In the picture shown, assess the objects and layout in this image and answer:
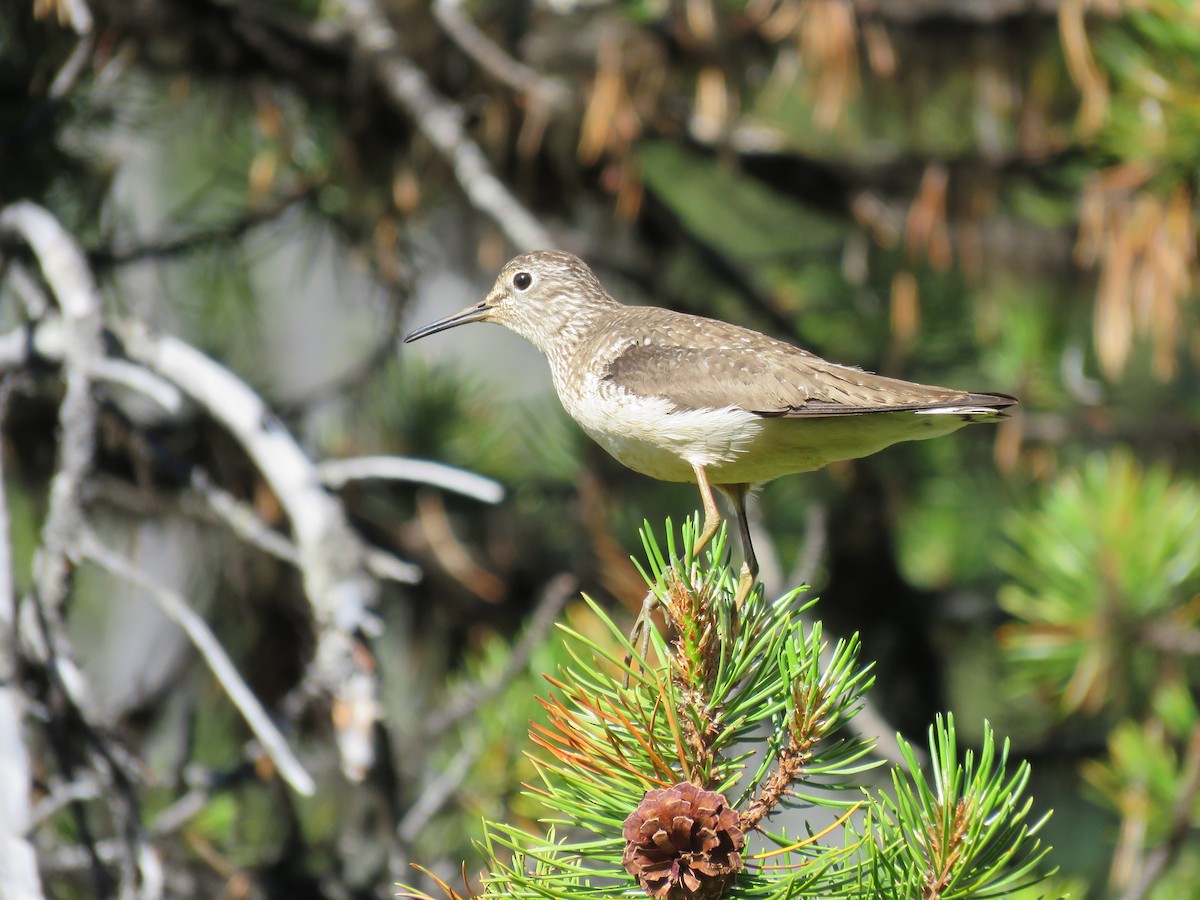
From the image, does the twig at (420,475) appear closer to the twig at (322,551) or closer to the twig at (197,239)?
the twig at (322,551)

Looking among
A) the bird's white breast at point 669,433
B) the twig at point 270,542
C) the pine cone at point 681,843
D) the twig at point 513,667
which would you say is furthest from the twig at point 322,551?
the pine cone at point 681,843

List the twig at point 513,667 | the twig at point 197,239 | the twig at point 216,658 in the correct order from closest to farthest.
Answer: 1. the twig at point 216,658
2. the twig at point 513,667
3. the twig at point 197,239

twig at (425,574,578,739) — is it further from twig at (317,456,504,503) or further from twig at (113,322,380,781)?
twig at (113,322,380,781)

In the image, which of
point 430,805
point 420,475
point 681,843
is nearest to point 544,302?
point 420,475

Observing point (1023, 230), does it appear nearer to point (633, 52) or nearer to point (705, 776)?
point (633, 52)

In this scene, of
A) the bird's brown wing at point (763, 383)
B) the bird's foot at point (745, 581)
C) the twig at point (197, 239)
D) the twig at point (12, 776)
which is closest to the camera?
the twig at point (12, 776)

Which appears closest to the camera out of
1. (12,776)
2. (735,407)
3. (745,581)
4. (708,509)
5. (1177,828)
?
(12,776)

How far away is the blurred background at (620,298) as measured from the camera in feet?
13.0

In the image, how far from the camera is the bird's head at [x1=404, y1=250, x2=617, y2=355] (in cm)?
A: 404

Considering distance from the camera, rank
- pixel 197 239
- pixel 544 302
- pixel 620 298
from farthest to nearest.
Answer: pixel 620 298 < pixel 197 239 < pixel 544 302

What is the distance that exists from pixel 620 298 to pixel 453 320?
142 centimetres

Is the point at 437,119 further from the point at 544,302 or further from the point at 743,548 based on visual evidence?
the point at 743,548

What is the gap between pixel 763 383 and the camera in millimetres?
3076

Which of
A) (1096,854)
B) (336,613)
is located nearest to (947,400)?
(336,613)
